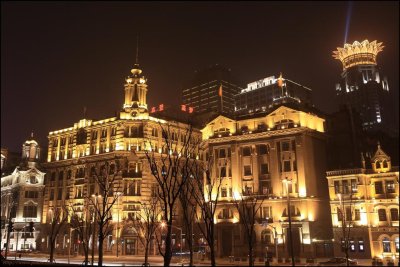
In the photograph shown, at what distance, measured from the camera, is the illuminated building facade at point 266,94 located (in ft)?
563

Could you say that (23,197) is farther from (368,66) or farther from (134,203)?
(368,66)

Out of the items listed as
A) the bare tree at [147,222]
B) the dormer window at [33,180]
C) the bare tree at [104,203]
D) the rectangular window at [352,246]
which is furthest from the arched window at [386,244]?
the dormer window at [33,180]

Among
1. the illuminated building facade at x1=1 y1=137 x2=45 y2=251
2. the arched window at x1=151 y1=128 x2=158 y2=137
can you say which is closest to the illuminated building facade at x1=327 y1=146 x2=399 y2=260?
the arched window at x1=151 y1=128 x2=158 y2=137

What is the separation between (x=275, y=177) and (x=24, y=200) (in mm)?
63299

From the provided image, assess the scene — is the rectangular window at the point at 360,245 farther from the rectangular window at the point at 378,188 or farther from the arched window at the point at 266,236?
the arched window at the point at 266,236

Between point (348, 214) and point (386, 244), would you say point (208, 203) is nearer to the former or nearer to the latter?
point (348, 214)

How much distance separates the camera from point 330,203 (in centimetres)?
7050

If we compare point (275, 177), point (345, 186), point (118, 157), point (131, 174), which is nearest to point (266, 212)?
point (275, 177)

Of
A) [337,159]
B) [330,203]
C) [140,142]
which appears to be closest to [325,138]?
[337,159]

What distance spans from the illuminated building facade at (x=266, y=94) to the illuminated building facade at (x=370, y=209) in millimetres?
99573

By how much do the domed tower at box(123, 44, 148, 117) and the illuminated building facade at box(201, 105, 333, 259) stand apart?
1863 centimetres

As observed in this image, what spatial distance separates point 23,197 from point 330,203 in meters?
72.5

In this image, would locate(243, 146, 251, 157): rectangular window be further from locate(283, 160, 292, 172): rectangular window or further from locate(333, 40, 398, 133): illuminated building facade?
locate(333, 40, 398, 133): illuminated building facade

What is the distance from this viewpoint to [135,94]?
303 feet
